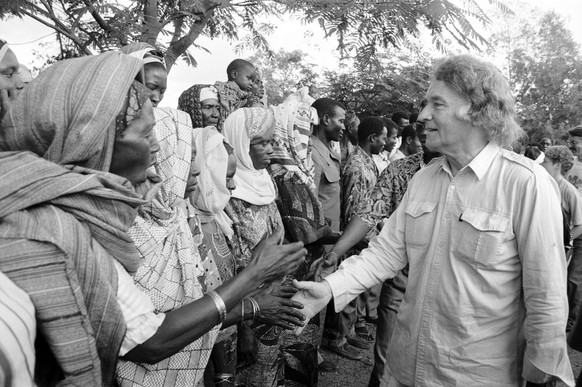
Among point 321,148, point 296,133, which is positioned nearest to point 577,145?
point 321,148

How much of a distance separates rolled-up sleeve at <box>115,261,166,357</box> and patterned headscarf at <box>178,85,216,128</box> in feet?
10.2

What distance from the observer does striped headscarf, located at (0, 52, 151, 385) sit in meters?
1.25

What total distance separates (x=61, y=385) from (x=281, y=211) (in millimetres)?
2757

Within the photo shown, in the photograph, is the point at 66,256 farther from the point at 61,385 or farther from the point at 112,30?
the point at 112,30

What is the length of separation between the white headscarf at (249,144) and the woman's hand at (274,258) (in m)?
1.33

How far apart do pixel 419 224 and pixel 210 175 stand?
1.31m

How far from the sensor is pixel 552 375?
2047mm

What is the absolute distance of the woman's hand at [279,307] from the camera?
91.8 inches

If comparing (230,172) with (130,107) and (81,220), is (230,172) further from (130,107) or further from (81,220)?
(81,220)

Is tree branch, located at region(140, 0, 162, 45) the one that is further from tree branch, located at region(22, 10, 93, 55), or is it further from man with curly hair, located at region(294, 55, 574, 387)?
man with curly hair, located at region(294, 55, 574, 387)

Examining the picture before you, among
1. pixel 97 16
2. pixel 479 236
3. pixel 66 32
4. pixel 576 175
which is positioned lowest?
pixel 479 236

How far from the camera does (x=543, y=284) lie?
2.08 metres

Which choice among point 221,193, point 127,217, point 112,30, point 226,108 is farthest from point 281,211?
point 127,217

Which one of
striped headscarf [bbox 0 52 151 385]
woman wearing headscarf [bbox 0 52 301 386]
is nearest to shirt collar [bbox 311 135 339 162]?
woman wearing headscarf [bbox 0 52 301 386]
